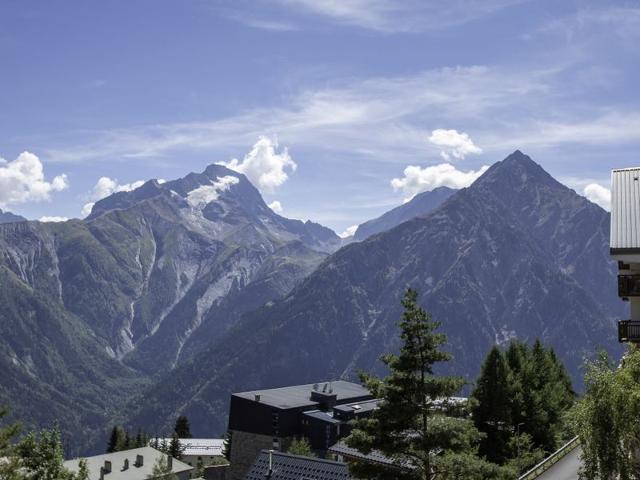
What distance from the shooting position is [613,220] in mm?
28531

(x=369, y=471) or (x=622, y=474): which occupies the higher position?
(x=622, y=474)

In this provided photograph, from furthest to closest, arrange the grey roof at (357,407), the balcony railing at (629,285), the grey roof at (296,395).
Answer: the grey roof at (296,395)
the grey roof at (357,407)
the balcony railing at (629,285)

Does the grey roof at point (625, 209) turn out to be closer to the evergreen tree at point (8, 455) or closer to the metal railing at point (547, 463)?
the metal railing at point (547, 463)

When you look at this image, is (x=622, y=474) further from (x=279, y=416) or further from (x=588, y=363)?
(x=279, y=416)

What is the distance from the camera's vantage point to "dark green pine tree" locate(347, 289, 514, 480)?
106ft

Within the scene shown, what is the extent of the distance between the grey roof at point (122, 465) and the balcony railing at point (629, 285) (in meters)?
88.1

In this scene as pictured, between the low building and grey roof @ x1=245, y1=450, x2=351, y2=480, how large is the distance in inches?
2647

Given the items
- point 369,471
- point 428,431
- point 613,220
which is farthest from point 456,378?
point 613,220

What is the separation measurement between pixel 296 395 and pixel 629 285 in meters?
115

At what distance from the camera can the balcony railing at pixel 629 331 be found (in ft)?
86.2

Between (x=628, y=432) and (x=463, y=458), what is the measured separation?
11.9m

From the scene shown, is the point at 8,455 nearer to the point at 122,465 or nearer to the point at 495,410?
the point at 495,410

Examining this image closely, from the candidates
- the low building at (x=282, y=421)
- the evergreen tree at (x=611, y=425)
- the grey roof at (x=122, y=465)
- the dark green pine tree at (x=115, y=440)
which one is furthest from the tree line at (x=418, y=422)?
the dark green pine tree at (x=115, y=440)

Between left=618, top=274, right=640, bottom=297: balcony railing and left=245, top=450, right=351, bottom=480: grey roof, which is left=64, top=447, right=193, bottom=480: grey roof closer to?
left=245, top=450, right=351, bottom=480: grey roof
